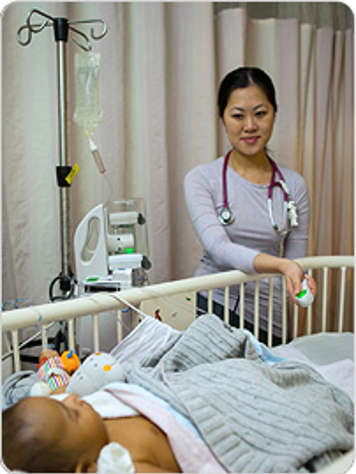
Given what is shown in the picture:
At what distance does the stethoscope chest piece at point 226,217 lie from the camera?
4.12ft

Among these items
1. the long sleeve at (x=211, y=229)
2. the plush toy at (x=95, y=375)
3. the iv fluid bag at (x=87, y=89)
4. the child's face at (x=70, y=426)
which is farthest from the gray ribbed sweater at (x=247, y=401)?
the iv fluid bag at (x=87, y=89)

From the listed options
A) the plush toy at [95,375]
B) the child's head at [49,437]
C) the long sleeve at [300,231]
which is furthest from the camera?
the long sleeve at [300,231]

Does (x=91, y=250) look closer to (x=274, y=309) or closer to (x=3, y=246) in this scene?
(x=3, y=246)

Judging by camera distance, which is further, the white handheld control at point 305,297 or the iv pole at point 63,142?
the iv pole at point 63,142

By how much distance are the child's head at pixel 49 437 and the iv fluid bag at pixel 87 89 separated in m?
0.93

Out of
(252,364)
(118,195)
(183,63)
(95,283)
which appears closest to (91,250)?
(95,283)

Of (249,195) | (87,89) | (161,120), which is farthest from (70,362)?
(161,120)

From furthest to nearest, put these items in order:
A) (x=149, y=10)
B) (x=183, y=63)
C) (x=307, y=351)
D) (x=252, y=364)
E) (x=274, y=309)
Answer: (x=183, y=63) < (x=149, y=10) < (x=274, y=309) < (x=307, y=351) < (x=252, y=364)

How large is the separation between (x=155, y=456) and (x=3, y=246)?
A: 96 centimetres

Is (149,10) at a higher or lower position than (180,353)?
higher

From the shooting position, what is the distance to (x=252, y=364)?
A: 2.57 ft

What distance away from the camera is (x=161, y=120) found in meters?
1.60

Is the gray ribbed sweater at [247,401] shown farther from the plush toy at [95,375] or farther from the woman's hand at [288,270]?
the woman's hand at [288,270]

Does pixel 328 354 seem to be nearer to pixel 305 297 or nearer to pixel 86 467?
pixel 305 297
